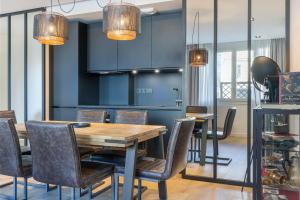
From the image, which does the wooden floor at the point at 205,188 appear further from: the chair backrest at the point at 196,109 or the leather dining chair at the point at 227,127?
Result: the chair backrest at the point at 196,109

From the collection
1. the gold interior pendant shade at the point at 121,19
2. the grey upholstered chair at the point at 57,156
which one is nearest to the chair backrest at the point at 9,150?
the grey upholstered chair at the point at 57,156

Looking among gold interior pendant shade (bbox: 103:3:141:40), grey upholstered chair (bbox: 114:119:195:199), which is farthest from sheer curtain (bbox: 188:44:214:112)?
gold interior pendant shade (bbox: 103:3:141:40)

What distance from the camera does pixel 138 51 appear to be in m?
4.50

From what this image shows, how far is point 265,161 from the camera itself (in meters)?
2.27

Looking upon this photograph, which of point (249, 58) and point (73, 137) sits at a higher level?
point (249, 58)

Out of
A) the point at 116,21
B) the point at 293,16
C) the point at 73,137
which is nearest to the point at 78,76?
the point at 116,21

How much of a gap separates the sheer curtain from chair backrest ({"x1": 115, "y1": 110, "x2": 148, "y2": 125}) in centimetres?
72

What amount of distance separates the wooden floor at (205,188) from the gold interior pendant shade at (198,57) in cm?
103

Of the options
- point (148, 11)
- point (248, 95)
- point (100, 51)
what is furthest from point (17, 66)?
point (248, 95)

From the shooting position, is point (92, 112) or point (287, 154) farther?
point (92, 112)

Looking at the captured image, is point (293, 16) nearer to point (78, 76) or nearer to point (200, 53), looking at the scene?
point (200, 53)

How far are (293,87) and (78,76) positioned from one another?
3.40m

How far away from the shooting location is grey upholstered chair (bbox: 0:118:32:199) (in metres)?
2.32

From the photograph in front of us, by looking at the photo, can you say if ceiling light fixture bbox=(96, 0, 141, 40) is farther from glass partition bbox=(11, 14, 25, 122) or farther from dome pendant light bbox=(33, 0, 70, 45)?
glass partition bbox=(11, 14, 25, 122)
